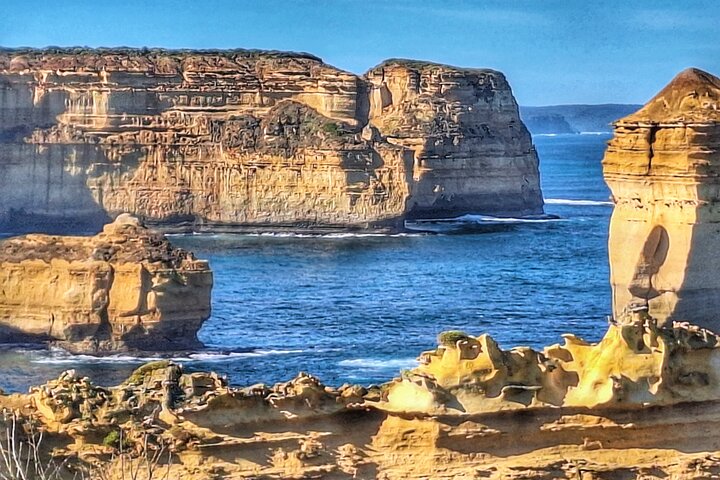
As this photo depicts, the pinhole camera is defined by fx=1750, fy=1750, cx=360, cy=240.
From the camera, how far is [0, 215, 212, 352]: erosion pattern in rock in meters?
55.4

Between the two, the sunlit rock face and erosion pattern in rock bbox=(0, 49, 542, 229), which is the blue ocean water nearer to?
erosion pattern in rock bbox=(0, 49, 542, 229)

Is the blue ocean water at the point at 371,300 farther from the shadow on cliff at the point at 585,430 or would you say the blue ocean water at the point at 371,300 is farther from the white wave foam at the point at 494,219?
the shadow on cliff at the point at 585,430

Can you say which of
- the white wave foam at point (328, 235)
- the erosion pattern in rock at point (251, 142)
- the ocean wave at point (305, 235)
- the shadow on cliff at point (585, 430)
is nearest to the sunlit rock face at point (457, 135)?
the erosion pattern in rock at point (251, 142)

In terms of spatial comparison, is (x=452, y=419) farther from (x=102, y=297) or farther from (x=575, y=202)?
(x=575, y=202)

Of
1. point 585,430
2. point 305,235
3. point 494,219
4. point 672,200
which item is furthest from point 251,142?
point 585,430

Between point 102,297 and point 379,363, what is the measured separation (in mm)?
9223

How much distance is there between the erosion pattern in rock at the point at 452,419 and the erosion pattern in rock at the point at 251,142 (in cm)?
9174

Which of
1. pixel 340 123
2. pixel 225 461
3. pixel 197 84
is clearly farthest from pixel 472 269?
pixel 225 461

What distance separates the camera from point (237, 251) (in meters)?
106

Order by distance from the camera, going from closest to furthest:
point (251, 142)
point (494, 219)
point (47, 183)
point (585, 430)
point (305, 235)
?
point (585, 430) < point (305, 235) < point (251, 142) < point (47, 183) < point (494, 219)

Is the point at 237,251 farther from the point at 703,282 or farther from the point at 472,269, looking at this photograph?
the point at 703,282

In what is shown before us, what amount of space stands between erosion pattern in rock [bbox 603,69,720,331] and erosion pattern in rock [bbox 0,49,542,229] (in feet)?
279

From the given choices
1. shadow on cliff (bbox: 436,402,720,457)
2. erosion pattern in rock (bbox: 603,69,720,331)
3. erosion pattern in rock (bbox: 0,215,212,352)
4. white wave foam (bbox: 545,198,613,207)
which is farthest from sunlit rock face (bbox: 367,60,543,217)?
shadow on cliff (bbox: 436,402,720,457)

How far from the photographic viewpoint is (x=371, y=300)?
80.7 metres
